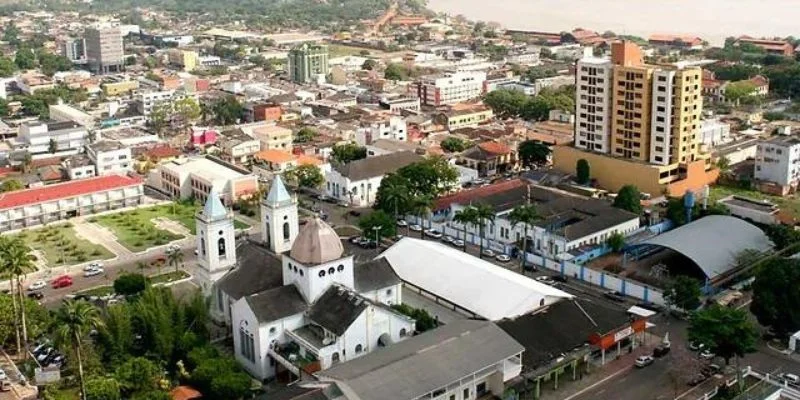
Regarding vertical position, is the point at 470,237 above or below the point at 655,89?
below

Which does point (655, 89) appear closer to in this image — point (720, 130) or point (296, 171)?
point (720, 130)

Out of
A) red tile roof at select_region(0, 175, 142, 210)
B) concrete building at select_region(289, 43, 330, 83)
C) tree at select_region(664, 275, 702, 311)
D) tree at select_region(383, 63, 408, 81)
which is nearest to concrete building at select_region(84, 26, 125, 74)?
concrete building at select_region(289, 43, 330, 83)

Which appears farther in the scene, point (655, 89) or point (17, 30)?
point (17, 30)

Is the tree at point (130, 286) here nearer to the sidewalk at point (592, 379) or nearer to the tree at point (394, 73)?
the sidewalk at point (592, 379)

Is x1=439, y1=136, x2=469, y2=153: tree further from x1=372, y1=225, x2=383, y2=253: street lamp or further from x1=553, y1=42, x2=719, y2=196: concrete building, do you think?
x1=372, y1=225, x2=383, y2=253: street lamp

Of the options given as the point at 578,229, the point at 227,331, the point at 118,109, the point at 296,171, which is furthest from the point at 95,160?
the point at 578,229
